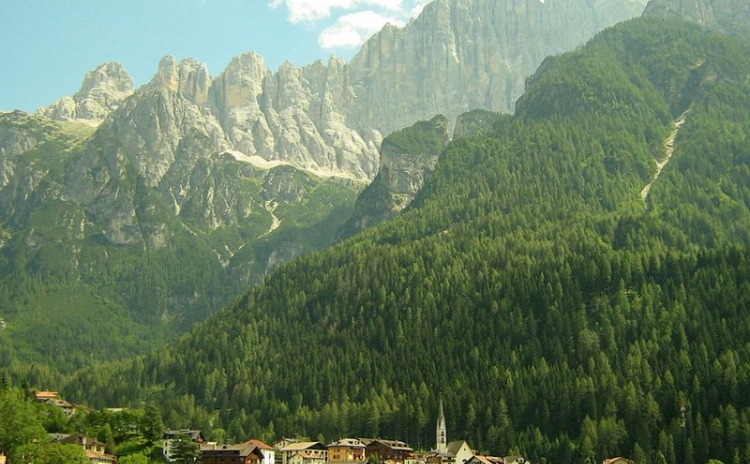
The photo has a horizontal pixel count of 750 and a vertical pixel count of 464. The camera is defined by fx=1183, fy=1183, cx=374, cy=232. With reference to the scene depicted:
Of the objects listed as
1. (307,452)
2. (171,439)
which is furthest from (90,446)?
(307,452)

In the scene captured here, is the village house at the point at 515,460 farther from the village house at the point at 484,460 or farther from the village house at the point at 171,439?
the village house at the point at 171,439

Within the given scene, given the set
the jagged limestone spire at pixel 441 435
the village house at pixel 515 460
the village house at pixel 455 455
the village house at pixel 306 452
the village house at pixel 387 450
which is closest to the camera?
the village house at pixel 515 460

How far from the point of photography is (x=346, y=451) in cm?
19012

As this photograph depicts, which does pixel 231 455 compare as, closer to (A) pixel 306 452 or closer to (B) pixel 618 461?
(A) pixel 306 452

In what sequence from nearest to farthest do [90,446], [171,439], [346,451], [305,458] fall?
[90,446] < [171,439] < [305,458] < [346,451]

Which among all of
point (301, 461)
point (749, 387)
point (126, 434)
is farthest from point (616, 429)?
point (126, 434)

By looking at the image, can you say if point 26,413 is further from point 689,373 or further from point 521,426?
point 689,373

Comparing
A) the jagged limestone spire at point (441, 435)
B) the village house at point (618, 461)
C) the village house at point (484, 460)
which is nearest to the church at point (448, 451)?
the jagged limestone spire at point (441, 435)

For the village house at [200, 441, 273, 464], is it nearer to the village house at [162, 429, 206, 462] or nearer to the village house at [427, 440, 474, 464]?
the village house at [162, 429, 206, 462]

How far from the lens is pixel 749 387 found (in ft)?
592

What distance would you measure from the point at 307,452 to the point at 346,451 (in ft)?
20.6

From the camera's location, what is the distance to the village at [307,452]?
169000 millimetres

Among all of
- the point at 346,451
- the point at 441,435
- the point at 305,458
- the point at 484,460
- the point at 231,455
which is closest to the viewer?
the point at 231,455

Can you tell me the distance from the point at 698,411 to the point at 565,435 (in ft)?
68.9
